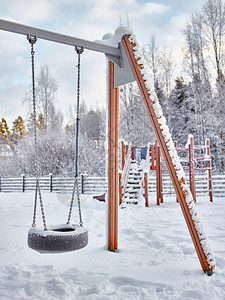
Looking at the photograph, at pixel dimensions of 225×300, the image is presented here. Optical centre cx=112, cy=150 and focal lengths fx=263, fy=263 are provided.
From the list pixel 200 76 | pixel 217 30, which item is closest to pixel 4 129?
pixel 200 76

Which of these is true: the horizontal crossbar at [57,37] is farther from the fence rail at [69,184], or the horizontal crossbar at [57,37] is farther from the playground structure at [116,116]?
the fence rail at [69,184]

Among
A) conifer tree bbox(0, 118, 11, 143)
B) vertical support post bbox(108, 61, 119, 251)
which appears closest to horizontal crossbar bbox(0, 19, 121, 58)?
vertical support post bbox(108, 61, 119, 251)

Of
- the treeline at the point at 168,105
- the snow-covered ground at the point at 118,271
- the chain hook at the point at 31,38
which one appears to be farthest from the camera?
the treeline at the point at 168,105

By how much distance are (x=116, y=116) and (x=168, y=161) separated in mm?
937

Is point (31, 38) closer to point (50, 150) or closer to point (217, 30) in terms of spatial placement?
point (217, 30)

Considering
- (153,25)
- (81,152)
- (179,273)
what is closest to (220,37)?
(153,25)

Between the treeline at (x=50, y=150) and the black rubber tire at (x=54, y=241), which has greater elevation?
the treeline at (x=50, y=150)

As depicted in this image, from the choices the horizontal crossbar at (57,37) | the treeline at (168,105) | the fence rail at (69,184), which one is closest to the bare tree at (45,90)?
the treeline at (168,105)

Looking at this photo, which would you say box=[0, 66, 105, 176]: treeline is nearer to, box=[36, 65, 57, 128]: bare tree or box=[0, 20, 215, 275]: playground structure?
box=[36, 65, 57, 128]: bare tree

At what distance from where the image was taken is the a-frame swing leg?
2301mm

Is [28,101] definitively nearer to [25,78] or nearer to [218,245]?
[25,78]

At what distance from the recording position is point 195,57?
13.9 meters

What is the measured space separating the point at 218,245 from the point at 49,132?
15.9m

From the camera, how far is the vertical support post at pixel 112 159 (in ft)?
9.86
